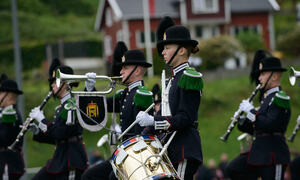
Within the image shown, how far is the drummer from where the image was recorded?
8.04 meters

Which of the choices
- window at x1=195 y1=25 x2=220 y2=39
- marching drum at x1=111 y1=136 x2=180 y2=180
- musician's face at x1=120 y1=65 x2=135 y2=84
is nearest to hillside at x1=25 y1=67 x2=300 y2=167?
window at x1=195 y1=25 x2=220 y2=39

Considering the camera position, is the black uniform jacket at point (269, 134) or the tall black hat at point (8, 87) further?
the tall black hat at point (8, 87)

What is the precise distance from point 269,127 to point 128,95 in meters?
1.99

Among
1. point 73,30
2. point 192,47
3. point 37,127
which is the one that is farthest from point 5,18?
point 192,47

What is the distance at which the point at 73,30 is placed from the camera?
5134cm

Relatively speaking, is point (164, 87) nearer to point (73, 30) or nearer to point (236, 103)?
point (236, 103)

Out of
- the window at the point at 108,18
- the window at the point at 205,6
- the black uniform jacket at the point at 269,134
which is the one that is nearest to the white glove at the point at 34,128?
the black uniform jacket at the point at 269,134

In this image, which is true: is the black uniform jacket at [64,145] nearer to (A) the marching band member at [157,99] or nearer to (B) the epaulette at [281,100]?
(A) the marching band member at [157,99]

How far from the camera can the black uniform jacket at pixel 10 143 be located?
1034cm

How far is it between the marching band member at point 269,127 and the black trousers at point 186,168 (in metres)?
1.93

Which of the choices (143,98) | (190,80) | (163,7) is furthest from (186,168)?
(163,7)

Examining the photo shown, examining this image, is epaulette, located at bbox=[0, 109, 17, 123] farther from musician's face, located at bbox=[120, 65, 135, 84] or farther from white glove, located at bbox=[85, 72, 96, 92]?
musician's face, located at bbox=[120, 65, 135, 84]

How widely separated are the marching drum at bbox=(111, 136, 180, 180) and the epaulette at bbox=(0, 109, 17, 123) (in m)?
3.90

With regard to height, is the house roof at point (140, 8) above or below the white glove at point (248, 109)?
above
